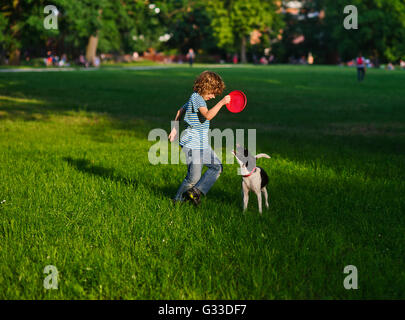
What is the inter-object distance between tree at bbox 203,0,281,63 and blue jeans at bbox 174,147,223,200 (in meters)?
86.2

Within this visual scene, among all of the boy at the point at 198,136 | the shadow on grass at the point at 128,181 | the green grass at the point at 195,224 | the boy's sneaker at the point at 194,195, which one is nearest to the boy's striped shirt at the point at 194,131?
the boy at the point at 198,136

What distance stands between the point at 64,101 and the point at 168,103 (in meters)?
4.06

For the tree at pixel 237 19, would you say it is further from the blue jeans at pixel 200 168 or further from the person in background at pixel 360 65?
the blue jeans at pixel 200 168

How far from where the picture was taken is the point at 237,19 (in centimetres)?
9206

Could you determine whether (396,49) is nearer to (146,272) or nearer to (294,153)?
(294,153)

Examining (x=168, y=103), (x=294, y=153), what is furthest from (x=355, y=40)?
(x=294, y=153)

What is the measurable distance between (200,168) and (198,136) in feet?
1.36

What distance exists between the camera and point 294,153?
9.26 metres

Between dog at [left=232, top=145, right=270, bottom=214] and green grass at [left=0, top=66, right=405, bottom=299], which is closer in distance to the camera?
green grass at [left=0, top=66, right=405, bottom=299]

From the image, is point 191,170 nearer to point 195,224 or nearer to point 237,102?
point 195,224

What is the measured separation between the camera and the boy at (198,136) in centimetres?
531

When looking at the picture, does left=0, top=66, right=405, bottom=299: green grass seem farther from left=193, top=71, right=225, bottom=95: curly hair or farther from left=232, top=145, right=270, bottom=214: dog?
left=193, top=71, right=225, bottom=95: curly hair

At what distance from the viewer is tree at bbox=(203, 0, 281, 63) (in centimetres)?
9025

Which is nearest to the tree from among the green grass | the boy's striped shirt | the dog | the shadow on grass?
the green grass
